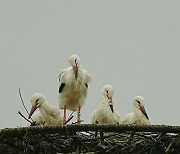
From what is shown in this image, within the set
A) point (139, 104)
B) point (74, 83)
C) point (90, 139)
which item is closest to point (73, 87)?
point (74, 83)

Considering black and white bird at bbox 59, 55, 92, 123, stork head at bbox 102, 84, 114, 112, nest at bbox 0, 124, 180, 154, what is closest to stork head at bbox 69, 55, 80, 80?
black and white bird at bbox 59, 55, 92, 123

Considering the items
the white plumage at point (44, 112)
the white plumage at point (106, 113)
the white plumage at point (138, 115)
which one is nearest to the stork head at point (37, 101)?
the white plumage at point (44, 112)

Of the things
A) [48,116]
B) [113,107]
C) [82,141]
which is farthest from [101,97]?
[82,141]

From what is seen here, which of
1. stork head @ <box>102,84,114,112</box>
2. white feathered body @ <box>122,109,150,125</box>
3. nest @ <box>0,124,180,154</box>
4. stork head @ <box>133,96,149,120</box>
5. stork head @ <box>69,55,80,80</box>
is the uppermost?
stork head @ <box>69,55,80,80</box>

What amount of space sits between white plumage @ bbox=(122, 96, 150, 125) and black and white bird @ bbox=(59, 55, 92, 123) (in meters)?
0.63

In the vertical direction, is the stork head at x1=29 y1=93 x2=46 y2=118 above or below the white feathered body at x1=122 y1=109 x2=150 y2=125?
above

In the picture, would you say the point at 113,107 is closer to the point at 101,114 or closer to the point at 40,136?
the point at 101,114

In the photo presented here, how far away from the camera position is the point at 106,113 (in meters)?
7.58

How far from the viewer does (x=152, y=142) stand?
18.0ft

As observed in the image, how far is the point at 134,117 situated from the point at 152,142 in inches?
84.8

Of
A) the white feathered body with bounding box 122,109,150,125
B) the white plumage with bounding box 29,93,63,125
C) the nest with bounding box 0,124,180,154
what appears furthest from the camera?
the white feathered body with bounding box 122,109,150,125

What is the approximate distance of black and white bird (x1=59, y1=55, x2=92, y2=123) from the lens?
7.74 meters

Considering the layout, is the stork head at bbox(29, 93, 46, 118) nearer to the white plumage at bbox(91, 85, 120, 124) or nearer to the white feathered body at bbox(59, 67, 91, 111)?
the white feathered body at bbox(59, 67, 91, 111)

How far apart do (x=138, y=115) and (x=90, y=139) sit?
2152 mm
